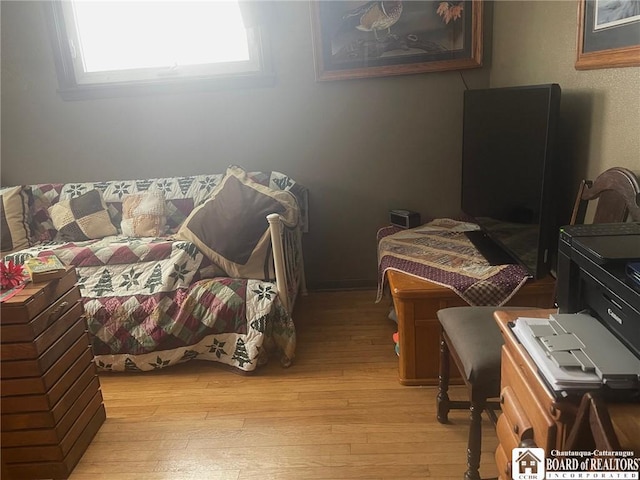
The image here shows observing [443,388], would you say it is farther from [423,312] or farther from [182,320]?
[182,320]

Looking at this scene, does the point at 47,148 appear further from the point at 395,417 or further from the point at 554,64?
the point at 554,64

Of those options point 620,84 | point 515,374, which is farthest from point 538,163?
point 515,374

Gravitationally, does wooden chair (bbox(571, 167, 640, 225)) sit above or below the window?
below

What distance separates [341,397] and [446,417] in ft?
1.51

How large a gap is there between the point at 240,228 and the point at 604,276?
6.12 feet

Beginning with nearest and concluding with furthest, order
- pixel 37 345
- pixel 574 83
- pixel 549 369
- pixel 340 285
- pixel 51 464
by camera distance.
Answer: pixel 549 369, pixel 37 345, pixel 51 464, pixel 574 83, pixel 340 285

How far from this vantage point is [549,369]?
3.14 feet

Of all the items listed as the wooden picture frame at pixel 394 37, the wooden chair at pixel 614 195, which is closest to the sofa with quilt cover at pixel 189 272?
the wooden picture frame at pixel 394 37

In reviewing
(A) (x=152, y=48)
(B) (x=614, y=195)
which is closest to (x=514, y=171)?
(B) (x=614, y=195)

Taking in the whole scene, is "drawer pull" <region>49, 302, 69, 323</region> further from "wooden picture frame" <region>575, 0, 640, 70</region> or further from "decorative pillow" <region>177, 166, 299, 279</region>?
"wooden picture frame" <region>575, 0, 640, 70</region>

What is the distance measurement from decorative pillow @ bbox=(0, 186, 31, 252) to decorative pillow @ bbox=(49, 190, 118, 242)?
19 cm

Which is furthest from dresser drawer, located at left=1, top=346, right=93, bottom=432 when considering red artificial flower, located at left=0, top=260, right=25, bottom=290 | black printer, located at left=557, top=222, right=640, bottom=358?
black printer, located at left=557, top=222, right=640, bottom=358

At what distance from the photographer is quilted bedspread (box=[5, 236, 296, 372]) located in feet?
7.85

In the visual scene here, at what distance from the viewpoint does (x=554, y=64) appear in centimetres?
214
